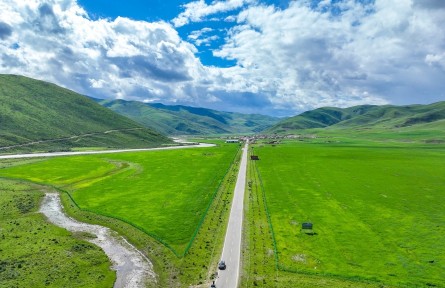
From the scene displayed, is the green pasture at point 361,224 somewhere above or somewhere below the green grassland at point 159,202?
below

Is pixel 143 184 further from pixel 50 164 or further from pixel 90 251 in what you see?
pixel 50 164

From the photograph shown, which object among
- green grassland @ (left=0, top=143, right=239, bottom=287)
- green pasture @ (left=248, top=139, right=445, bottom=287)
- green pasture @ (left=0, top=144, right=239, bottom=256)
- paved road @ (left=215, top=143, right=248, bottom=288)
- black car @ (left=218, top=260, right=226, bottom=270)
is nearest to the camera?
paved road @ (left=215, top=143, right=248, bottom=288)

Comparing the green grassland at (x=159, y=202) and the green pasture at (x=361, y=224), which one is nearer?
the green pasture at (x=361, y=224)

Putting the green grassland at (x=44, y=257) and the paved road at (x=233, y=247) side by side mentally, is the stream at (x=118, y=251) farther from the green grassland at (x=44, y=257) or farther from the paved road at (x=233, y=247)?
the paved road at (x=233, y=247)

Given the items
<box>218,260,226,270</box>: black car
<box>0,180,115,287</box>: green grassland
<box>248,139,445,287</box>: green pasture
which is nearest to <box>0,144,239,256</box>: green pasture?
<box>218,260,226,270</box>: black car

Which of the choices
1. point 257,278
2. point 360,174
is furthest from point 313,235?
point 360,174

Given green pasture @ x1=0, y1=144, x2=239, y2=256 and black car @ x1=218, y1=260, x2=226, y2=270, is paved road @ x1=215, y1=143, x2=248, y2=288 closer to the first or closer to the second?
black car @ x1=218, y1=260, x2=226, y2=270

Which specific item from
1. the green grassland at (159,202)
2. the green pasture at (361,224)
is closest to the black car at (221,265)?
the green grassland at (159,202)
